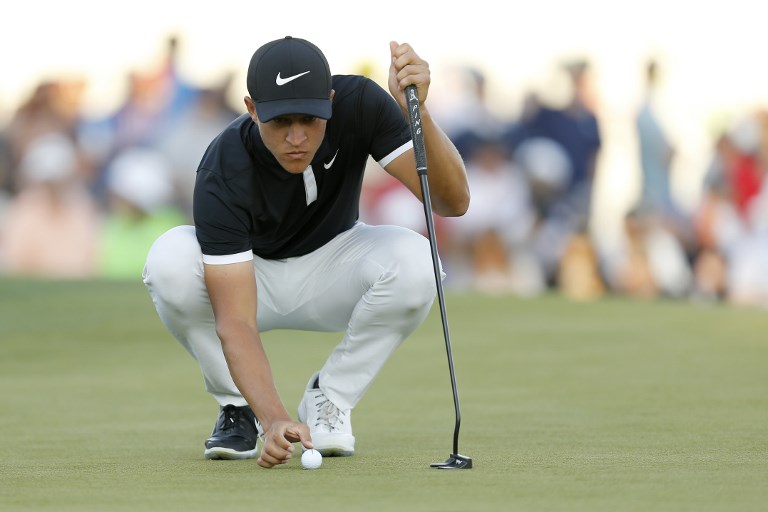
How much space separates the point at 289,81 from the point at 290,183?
715 mm

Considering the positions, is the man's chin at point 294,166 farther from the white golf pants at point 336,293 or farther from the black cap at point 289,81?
the white golf pants at point 336,293

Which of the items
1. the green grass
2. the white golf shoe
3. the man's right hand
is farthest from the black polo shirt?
the green grass

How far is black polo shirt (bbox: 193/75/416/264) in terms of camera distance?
564cm

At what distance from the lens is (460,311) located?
1403 cm

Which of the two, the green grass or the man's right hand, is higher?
the man's right hand

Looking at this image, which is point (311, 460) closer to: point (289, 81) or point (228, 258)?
point (228, 258)

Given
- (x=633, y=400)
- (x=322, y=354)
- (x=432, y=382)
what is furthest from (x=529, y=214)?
(x=633, y=400)

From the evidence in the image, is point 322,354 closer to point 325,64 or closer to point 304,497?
point 325,64

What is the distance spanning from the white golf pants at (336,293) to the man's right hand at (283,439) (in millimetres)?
921

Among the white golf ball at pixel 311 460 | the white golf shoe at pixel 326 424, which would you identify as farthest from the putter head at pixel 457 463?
the white golf shoe at pixel 326 424

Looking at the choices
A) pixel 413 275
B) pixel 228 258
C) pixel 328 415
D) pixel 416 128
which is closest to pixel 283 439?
pixel 228 258

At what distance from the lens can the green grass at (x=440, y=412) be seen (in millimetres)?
4594

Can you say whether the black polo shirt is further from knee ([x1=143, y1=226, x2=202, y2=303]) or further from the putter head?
the putter head

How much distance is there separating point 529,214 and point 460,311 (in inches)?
136
